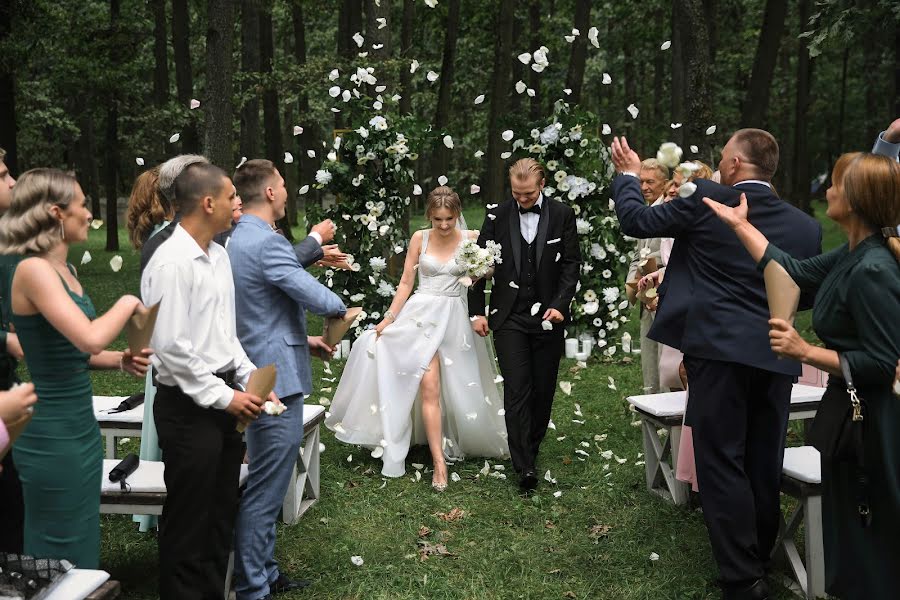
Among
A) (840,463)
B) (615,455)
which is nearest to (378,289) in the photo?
(615,455)

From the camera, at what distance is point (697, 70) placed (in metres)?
11.4

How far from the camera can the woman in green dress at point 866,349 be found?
3889mm

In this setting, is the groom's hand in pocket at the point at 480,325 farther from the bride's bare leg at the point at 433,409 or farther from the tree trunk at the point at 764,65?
the tree trunk at the point at 764,65

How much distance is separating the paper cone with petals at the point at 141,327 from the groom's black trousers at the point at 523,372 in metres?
3.58

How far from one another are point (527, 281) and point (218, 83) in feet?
23.2

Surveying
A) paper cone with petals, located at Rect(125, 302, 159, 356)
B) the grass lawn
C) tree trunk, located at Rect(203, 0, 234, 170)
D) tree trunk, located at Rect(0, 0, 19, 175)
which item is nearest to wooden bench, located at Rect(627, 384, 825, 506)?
the grass lawn

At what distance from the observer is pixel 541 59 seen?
1008 cm

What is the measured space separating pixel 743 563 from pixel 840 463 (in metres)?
1.00

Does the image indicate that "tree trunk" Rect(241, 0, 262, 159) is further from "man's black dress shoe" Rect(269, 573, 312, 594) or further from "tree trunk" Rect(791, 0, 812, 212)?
"man's black dress shoe" Rect(269, 573, 312, 594)

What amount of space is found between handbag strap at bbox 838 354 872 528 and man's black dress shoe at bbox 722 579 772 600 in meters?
0.99

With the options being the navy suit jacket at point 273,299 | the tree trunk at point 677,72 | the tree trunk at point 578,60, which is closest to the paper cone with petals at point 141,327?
the navy suit jacket at point 273,299

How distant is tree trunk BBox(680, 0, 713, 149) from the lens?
11.4 meters

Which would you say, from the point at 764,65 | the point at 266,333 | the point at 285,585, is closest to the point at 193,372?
the point at 266,333

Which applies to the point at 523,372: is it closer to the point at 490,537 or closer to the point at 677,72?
the point at 490,537
